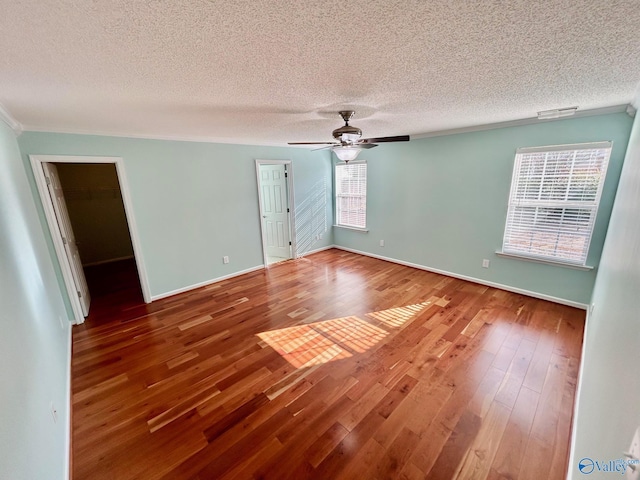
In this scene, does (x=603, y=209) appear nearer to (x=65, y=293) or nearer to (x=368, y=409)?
(x=368, y=409)

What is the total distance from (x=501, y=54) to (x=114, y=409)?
3.39 m

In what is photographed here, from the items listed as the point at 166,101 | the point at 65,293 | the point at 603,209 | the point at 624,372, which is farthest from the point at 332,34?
the point at 65,293

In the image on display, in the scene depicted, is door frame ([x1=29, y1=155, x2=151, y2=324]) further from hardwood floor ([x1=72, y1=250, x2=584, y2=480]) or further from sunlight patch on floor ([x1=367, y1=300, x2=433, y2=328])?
sunlight patch on floor ([x1=367, y1=300, x2=433, y2=328])

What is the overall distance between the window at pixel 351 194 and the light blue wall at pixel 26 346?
4396mm

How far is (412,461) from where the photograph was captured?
1.49 m

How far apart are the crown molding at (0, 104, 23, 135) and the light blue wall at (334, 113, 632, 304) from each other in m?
4.38

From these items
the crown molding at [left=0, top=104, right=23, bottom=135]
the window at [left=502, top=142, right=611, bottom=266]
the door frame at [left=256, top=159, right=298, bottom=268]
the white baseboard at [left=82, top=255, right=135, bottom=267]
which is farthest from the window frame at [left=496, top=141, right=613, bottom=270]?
the white baseboard at [left=82, top=255, right=135, bottom=267]

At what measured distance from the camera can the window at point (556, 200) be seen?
272cm

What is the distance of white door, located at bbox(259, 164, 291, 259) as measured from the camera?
15.9 feet

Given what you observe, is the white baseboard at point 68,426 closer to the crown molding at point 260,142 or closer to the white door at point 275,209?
the crown molding at point 260,142

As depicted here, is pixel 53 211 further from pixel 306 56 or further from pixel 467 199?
pixel 467 199

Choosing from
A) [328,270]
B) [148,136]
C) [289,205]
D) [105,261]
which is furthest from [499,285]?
[105,261]

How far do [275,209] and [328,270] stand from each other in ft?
5.35

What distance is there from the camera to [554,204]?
2965 millimetres
